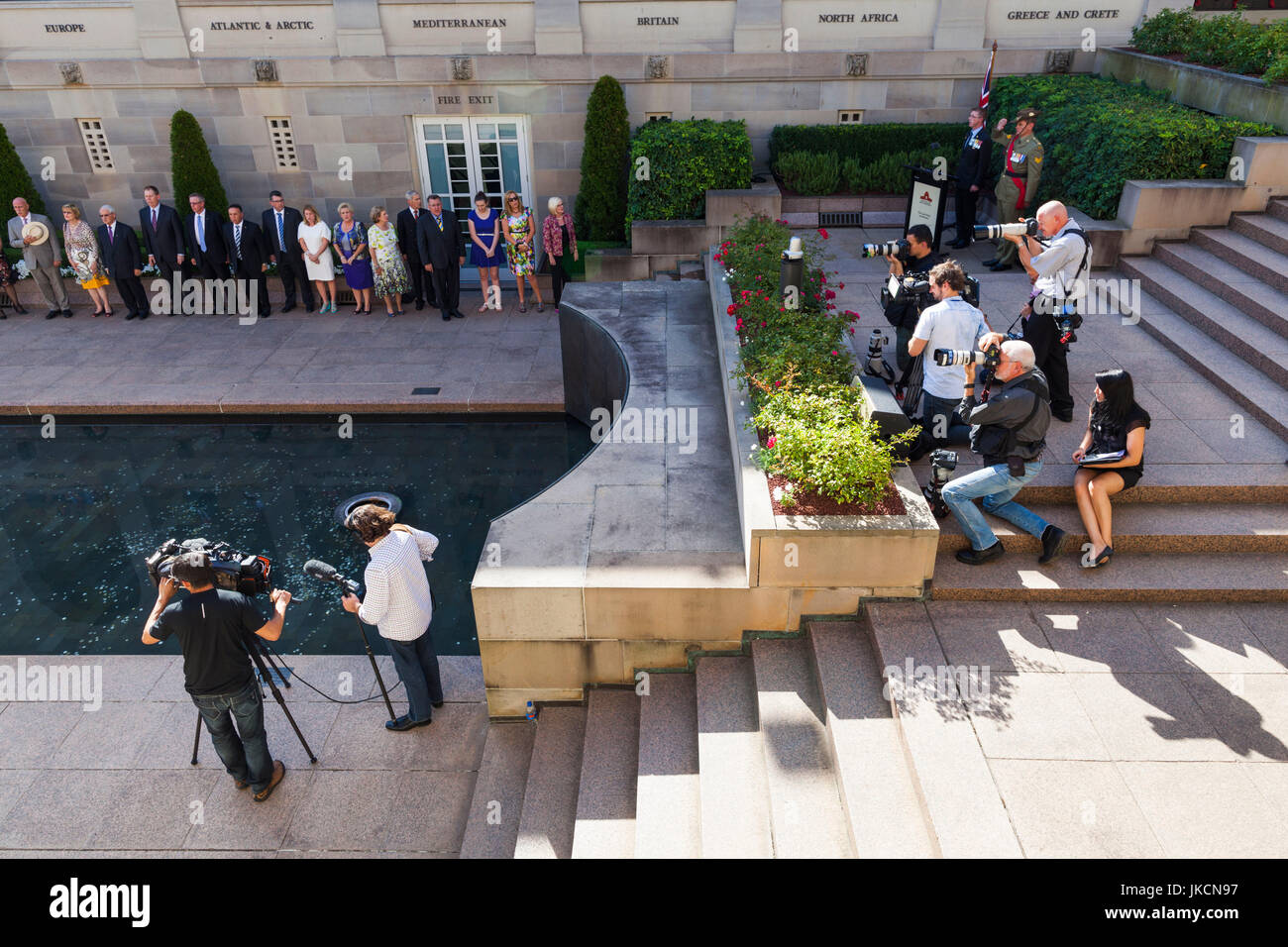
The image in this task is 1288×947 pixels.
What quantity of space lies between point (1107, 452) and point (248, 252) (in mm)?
13041

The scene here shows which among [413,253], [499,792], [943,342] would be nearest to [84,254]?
[413,253]

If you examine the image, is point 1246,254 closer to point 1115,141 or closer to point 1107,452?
point 1115,141

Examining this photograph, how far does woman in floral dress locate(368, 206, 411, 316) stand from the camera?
45.5ft

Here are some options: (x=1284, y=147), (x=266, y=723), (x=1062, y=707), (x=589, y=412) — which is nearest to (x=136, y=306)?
(x=589, y=412)

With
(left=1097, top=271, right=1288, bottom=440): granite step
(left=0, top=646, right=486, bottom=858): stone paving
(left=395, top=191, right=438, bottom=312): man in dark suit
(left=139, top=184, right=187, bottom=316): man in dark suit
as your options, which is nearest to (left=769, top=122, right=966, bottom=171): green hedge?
(left=1097, top=271, right=1288, bottom=440): granite step

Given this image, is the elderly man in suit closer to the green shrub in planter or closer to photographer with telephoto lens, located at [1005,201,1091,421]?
the green shrub in planter

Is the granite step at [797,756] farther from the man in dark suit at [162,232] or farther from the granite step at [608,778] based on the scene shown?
the man in dark suit at [162,232]

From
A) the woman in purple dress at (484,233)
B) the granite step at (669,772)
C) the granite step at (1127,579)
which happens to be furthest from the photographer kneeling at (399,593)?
the woman in purple dress at (484,233)

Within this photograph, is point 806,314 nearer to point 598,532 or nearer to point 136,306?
point 598,532

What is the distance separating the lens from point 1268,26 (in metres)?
12.0

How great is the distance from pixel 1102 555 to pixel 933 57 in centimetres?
1135

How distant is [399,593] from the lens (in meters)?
6.11

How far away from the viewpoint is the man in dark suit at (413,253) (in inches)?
542

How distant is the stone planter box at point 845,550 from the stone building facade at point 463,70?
10.9 meters
